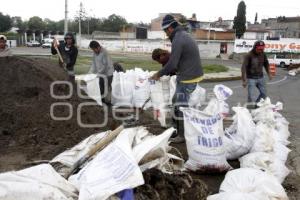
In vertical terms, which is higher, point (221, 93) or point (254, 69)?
point (254, 69)

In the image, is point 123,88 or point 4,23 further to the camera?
point 4,23

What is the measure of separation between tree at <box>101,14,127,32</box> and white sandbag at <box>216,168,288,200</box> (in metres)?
81.6

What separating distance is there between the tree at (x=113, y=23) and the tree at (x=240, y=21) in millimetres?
25127

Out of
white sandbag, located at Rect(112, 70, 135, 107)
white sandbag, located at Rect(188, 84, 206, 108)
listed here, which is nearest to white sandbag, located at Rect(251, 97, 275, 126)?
white sandbag, located at Rect(188, 84, 206, 108)

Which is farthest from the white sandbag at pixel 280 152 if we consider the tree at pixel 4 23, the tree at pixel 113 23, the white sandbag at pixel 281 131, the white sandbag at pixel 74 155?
the tree at pixel 113 23

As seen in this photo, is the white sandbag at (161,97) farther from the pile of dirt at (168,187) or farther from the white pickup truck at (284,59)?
the white pickup truck at (284,59)

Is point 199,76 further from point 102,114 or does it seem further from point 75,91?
point 75,91

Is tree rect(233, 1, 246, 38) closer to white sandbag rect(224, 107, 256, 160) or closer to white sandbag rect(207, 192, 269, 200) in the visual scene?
white sandbag rect(224, 107, 256, 160)

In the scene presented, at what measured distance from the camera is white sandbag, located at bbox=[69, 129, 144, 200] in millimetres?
2787

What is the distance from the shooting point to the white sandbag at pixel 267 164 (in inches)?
168

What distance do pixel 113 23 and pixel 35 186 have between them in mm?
85597

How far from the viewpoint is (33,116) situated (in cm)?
614

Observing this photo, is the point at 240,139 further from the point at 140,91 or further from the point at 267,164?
the point at 140,91

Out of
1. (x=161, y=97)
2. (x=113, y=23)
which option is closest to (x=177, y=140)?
(x=161, y=97)
